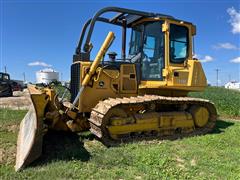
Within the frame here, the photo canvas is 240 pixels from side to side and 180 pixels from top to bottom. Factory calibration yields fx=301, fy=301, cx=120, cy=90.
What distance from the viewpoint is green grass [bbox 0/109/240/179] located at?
5.11 m

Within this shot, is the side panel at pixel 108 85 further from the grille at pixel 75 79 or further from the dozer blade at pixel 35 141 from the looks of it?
the dozer blade at pixel 35 141

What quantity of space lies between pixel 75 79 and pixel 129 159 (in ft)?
9.54

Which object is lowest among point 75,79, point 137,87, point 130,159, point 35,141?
point 130,159

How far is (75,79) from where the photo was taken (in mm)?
7824

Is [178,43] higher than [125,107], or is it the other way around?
[178,43]

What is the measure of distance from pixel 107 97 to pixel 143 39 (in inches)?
74.2

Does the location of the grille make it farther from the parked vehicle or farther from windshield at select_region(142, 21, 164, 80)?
the parked vehicle

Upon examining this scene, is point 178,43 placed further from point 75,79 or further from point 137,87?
point 75,79

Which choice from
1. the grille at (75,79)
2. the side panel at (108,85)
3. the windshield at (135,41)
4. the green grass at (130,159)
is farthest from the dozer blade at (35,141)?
the windshield at (135,41)

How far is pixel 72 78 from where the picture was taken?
26.3 ft

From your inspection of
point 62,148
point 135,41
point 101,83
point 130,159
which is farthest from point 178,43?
point 62,148

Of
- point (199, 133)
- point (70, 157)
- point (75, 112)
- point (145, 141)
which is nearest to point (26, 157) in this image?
point (70, 157)

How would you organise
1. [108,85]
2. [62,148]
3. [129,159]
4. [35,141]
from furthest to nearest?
[108,85] < [62,148] < [129,159] < [35,141]

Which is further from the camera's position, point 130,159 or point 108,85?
point 108,85
